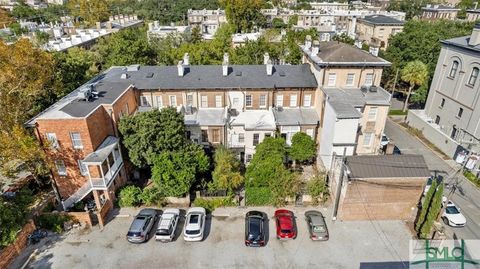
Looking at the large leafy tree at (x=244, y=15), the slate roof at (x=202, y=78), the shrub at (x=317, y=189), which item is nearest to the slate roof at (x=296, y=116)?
the slate roof at (x=202, y=78)

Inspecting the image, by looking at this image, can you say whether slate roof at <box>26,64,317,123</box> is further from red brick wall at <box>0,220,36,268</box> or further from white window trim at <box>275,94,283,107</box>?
red brick wall at <box>0,220,36,268</box>

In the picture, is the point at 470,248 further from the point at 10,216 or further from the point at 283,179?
the point at 10,216

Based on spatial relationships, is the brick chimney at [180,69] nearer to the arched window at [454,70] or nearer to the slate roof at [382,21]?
the arched window at [454,70]

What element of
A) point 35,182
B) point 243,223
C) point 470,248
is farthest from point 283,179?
point 35,182

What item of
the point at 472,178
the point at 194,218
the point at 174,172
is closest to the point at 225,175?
the point at 174,172

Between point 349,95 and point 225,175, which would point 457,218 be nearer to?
point 349,95

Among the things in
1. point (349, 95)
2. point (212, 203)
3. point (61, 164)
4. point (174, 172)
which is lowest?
point (212, 203)

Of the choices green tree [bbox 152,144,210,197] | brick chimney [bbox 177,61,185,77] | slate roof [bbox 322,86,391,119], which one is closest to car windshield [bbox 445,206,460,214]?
slate roof [bbox 322,86,391,119]
